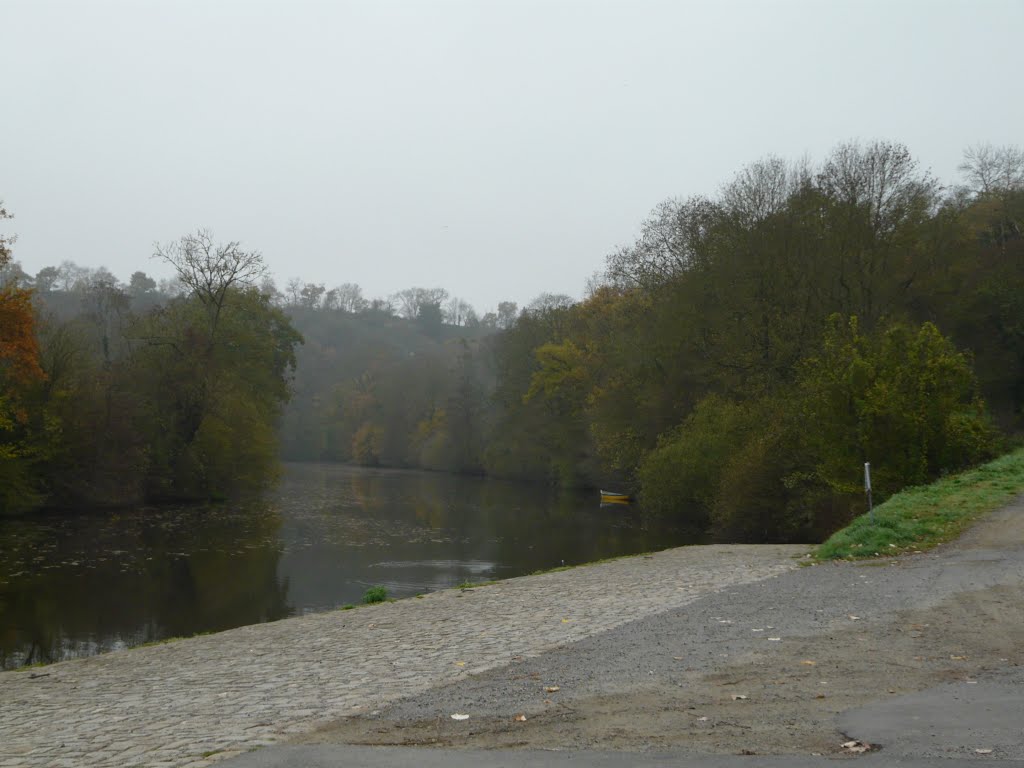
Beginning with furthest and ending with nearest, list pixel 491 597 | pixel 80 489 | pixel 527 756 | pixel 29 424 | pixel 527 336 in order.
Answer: pixel 527 336 → pixel 80 489 → pixel 29 424 → pixel 491 597 → pixel 527 756

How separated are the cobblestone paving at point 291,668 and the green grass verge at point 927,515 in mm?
1333

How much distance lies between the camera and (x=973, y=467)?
23.2 m

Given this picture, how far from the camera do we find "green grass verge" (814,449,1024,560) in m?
16.2

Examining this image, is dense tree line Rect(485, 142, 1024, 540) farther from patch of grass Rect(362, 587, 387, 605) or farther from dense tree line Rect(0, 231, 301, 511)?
dense tree line Rect(0, 231, 301, 511)

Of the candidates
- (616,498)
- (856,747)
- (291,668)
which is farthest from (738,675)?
(616,498)

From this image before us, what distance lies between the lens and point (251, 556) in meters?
28.2

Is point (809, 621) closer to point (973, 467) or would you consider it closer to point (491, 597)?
point (491, 597)

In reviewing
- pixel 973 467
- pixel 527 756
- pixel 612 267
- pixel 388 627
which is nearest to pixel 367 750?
pixel 527 756

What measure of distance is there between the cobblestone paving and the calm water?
Answer: 4847mm

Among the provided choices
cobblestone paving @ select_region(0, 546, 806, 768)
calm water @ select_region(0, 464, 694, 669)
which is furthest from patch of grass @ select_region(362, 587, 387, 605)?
calm water @ select_region(0, 464, 694, 669)

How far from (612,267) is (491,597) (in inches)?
1365

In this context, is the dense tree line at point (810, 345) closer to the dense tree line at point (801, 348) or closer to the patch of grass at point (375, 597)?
the dense tree line at point (801, 348)

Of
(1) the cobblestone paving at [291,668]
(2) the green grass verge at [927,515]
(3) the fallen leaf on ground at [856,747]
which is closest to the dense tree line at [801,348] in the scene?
(2) the green grass verge at [927,515]

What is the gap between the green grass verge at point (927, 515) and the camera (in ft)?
53.1
